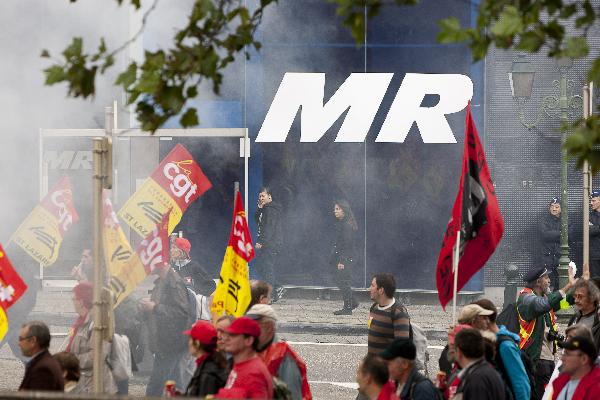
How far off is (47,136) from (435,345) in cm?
518

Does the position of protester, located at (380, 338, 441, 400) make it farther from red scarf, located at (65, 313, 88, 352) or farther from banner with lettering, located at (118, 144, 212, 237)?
banner with lettering, located at (118, 144, 212, 237)

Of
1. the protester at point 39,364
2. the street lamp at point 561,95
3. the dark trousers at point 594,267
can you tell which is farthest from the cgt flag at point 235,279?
the dark trousers at point 594,267

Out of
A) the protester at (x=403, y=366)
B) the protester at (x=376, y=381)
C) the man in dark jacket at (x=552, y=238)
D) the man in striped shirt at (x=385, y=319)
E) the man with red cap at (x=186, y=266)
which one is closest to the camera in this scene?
the protester at (x=376, y=381)

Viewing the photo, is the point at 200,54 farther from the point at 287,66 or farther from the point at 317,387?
the point at 287,66

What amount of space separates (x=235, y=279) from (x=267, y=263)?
23.7 ft

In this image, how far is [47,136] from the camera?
51.5 ft

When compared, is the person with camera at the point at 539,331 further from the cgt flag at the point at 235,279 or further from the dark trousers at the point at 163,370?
the dark trousers at the point at 163,370

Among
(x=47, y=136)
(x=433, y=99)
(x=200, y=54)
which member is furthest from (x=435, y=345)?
(x=200, y=54)

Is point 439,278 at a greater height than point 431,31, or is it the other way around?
point 431,31

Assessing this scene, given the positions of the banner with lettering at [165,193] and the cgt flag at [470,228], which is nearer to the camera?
the cgt flag at [470,228]

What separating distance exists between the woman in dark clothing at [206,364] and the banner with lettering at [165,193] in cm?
369

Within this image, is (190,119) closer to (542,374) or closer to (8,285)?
(8,285)

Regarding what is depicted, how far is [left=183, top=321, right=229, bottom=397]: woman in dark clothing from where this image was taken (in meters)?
6.42

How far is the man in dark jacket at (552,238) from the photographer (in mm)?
15586
